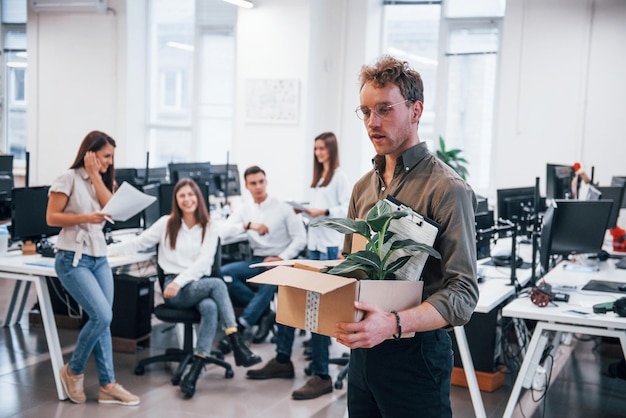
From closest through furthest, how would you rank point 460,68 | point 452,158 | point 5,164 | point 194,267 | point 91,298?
point 91,298
point 194,267
point 5,164
point 452,158
point 460,68

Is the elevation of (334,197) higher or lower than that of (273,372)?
higher

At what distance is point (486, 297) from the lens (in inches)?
154

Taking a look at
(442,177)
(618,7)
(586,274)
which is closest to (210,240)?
(586,274)

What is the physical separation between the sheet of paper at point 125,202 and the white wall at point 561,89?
4676 millimetres

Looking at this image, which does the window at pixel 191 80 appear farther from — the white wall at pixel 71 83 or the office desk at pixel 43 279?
the office desk at pixel 43 279

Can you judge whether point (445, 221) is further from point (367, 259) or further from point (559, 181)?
point (559, 181)

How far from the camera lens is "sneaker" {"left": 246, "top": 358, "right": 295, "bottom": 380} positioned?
14.9 ft

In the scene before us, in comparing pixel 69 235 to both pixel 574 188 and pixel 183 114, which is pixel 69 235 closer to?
pixel 574 188

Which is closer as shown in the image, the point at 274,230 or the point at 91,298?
the point at 91,298

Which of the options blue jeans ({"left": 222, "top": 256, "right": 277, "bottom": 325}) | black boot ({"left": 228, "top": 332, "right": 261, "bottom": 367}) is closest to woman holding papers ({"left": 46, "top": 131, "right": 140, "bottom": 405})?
black boot ({"left": 228, "top": 332, "right": 261, "bottom": 367})

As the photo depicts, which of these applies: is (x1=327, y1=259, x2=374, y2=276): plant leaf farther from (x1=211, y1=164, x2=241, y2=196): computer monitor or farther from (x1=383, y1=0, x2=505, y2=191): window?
(x1=383, y1=0, x2=505, y2=191): window

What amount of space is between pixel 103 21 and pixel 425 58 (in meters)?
4.06

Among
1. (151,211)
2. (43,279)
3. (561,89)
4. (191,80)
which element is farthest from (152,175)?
(561,89)

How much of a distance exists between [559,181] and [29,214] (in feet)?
13.6
